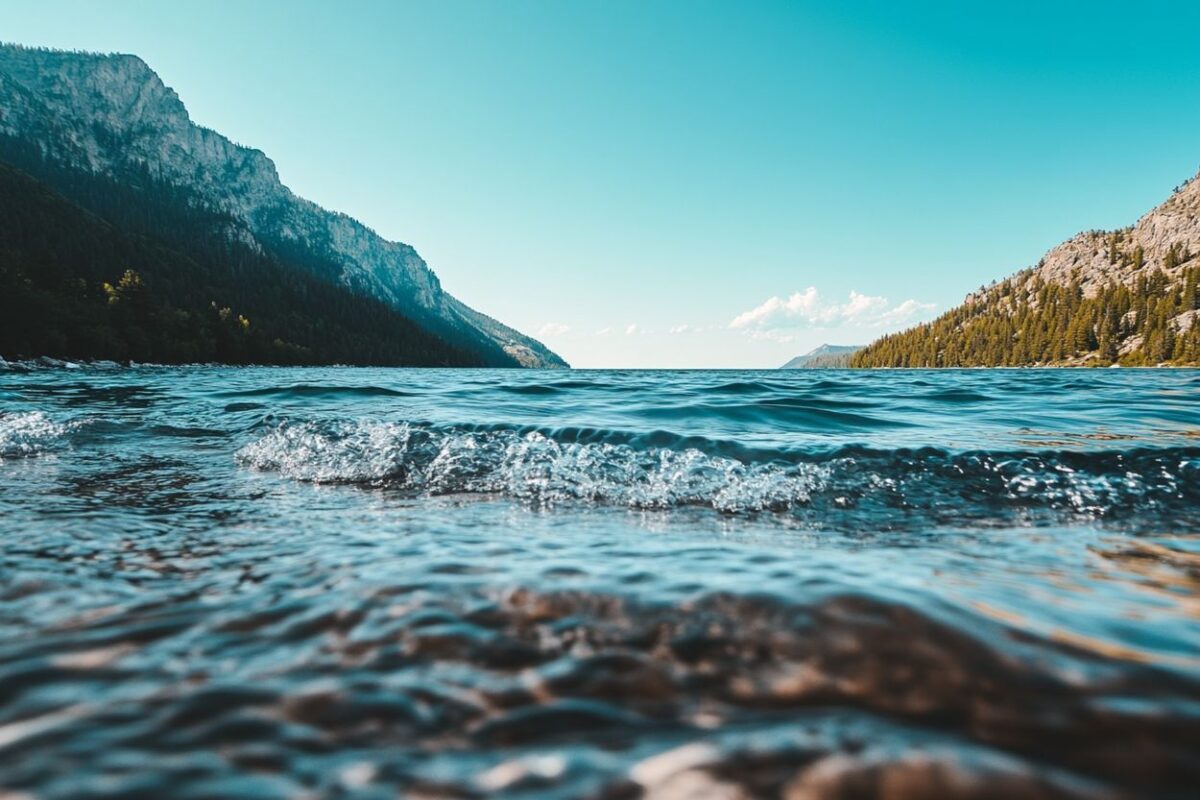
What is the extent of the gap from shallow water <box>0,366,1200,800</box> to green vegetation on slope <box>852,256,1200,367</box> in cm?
15864

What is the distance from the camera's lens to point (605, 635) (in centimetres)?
291

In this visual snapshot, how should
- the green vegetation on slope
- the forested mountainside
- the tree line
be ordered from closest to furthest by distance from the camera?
the forested mountainside < the tree line < the green vegetation on slope

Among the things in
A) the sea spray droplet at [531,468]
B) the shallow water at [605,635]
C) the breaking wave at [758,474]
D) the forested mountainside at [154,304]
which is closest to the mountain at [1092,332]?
the breaking wave at [758,474]

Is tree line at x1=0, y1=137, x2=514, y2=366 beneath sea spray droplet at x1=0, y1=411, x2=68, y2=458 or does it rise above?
above

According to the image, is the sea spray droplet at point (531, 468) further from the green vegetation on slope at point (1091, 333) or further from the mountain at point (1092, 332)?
the green vegetation on slope at point (1091, 333)

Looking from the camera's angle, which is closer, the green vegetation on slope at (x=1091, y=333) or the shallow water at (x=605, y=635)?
the shallow water at (x=605, y=635)

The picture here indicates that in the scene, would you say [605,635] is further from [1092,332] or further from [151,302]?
[1092,332]

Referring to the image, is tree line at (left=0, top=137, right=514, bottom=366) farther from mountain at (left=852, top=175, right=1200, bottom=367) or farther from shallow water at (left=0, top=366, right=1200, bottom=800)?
mountain at (left=852, top=175, right=1200, bottom=367)

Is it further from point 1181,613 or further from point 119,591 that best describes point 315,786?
point 1181,613

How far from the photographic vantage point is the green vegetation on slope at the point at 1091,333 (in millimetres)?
128375

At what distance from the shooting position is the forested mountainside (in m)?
64.0

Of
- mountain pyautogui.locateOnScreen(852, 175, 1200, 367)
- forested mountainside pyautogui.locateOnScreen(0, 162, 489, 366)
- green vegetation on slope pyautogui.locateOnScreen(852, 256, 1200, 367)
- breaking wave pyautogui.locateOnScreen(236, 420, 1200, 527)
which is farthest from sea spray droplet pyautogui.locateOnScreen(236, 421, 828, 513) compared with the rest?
green vegetation on slope pyautogui.locateOnScreen(852, 256, 1200, 367)

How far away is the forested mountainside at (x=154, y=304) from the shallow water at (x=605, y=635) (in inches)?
3035

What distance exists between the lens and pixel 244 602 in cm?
327
